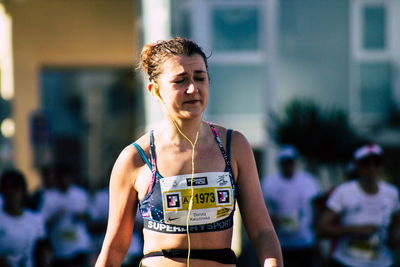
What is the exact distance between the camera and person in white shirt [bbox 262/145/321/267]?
8.05 metres

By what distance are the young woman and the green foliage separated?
22.2 feet

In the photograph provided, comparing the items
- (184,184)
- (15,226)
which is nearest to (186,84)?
(184,184)

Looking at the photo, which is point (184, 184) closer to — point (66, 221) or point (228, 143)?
point (228, 143)

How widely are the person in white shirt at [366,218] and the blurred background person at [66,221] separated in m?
3.51

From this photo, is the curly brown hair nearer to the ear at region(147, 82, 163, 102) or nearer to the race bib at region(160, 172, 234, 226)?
the ear at region(147, 82, 163, 102)

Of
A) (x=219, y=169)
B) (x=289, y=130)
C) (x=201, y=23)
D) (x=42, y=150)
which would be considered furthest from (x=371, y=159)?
(x=42, y=150)

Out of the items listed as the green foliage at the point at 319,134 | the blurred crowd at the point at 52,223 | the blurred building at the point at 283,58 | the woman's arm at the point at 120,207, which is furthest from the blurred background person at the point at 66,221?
the woman's arm at the point at 120,207

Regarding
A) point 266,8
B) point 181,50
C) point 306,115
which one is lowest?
point 306,115

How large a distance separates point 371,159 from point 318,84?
6756 mm

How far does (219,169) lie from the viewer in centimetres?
302

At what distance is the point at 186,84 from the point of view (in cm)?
296

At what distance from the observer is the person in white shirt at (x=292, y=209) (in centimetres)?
805

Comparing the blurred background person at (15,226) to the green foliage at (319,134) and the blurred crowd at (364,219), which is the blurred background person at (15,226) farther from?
the green foliage at (319,134)

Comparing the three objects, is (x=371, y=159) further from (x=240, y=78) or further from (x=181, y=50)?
(x=240, y=78)
